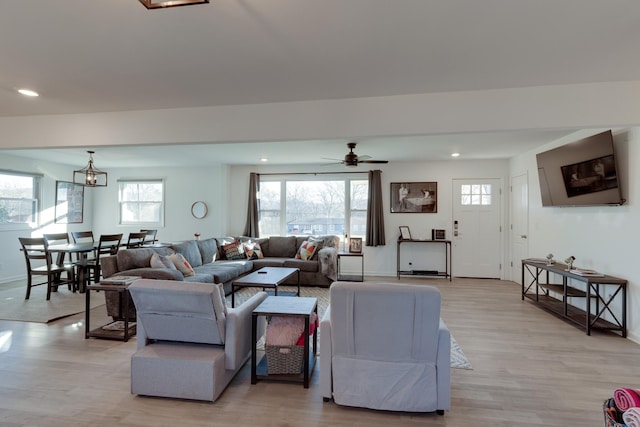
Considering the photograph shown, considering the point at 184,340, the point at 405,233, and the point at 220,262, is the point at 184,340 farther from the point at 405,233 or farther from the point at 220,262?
the point at 405,233

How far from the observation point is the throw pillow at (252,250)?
6258mm

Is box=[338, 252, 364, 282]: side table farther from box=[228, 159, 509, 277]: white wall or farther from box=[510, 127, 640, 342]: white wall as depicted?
box=[510, 127, 640, 342]: white wall

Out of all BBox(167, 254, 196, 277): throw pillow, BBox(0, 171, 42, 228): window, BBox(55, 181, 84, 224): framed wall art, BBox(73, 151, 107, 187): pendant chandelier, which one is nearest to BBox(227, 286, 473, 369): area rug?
BBox(167, 254, 196, 277): throw pillow

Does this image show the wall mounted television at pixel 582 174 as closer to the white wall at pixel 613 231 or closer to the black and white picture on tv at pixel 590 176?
the black and white picture on tv at pixel 590 176

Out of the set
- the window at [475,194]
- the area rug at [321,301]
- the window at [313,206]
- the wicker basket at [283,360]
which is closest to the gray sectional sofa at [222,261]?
the area rug at [321,301]

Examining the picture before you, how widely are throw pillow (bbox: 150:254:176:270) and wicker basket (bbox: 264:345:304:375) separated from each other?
225 centimetres

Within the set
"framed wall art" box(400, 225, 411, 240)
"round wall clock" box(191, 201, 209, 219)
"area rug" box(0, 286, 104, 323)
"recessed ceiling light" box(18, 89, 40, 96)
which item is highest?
"recessed ceiling light" box(18, 89, 40, 96)

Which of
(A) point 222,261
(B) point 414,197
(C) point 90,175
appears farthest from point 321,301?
(C) point 90,175

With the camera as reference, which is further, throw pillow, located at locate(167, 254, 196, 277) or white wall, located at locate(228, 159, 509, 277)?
white wall, located at locate(228, 159, 509, 277)

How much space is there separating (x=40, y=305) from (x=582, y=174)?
24.0 ft

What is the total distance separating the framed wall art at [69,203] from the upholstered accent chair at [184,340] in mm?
6532

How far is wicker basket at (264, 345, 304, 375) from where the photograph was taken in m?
2.56

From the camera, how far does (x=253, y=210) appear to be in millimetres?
7176

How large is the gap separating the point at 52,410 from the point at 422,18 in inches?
134
